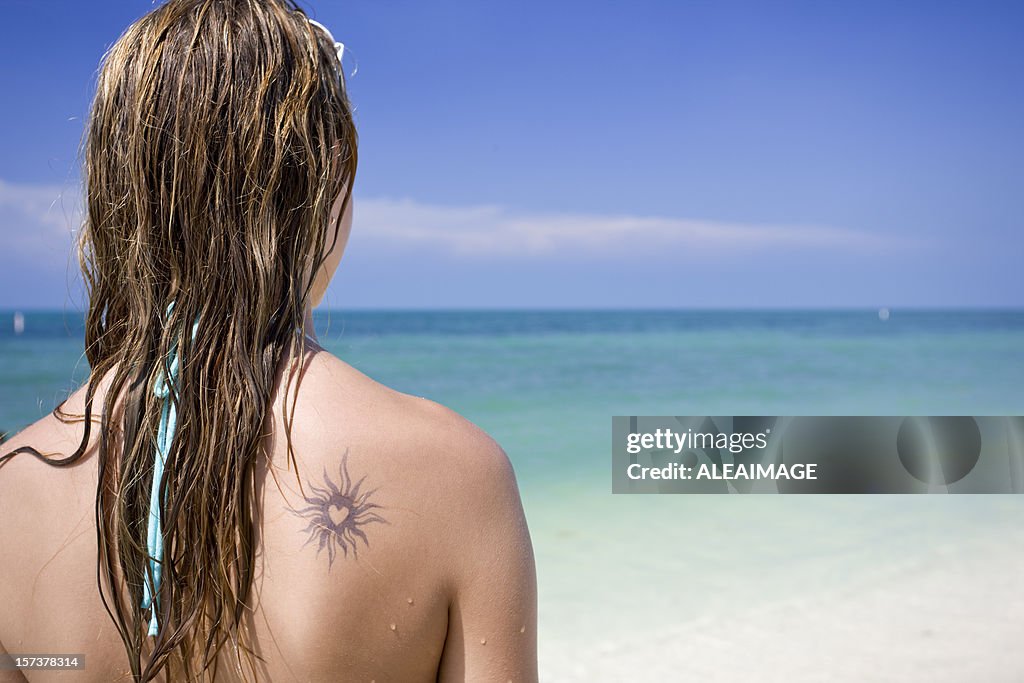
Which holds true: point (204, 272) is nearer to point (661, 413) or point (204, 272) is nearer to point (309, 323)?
point (309, 323)

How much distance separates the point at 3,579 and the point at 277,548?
0.85ft

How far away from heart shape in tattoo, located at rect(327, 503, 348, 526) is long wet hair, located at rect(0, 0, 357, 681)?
2.9 inches

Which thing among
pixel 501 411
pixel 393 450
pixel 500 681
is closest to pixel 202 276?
pixel 393 450

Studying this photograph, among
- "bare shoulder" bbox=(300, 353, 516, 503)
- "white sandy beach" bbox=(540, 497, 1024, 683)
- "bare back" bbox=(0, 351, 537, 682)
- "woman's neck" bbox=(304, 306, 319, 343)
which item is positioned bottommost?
"white sandy beach" bbox=(540, 497, 1024, 683)

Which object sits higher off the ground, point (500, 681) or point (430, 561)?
point (430, 561)

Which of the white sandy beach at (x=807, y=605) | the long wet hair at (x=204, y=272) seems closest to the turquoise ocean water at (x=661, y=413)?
the white sandy beach at (x=807, y=605)

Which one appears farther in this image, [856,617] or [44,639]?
[856,617]

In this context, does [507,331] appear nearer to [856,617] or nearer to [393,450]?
[856,617]

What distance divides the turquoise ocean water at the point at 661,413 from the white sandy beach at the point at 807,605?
0.02 metres

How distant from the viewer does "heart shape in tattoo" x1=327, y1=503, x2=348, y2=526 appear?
0.70 metres

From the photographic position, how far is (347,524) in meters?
0.70

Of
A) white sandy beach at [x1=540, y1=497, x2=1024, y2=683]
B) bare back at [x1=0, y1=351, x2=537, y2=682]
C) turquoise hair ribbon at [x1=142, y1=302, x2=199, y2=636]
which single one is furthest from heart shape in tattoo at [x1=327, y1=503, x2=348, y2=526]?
white sandy beach at [x1=540, y1=497, x2=1024, y2=683]

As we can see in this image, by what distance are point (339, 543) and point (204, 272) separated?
280mm

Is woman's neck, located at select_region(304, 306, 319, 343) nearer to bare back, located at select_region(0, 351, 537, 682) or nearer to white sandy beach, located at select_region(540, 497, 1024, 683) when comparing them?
bare back, located at select_region(0, 351, 537, 682)
